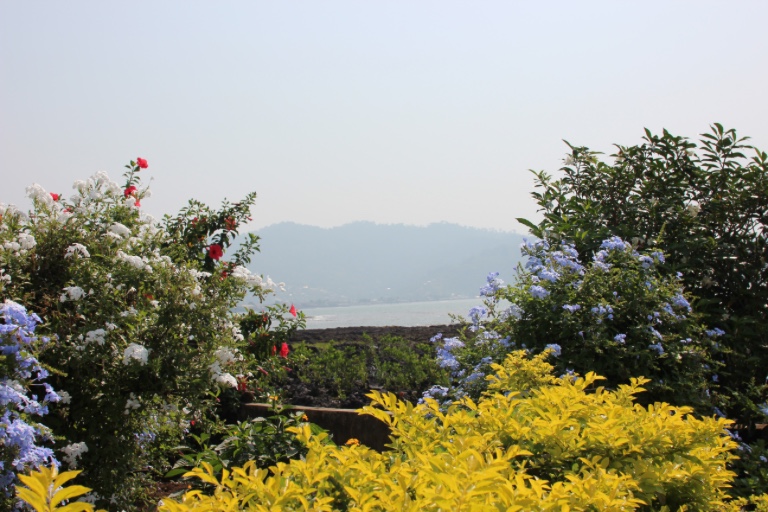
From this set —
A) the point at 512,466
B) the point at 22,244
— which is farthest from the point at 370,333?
the point at 512,466

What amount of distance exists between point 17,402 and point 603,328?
326cm

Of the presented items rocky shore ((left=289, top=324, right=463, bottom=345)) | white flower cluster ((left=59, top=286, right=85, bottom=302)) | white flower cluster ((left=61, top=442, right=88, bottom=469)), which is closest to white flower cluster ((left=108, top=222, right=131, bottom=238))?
white flower cluster ((left=59, top=286, right=85, bottom=302))

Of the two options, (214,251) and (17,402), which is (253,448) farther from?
(214,251)

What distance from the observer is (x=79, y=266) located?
3.66 m

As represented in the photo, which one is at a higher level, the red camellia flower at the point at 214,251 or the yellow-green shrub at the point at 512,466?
the red camellia flower at the point at 214,251

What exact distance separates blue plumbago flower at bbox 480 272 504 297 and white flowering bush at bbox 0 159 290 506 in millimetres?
1863

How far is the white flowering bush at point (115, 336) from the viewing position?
345 centimetres

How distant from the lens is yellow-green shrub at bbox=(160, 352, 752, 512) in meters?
1.60

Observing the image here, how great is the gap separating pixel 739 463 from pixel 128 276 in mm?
3906

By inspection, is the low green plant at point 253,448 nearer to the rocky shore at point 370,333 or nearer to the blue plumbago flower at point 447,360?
the blue plumbago flower at point 447,360

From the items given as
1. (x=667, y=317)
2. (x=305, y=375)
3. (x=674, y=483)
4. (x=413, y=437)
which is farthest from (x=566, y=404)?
(x=305, y=375)

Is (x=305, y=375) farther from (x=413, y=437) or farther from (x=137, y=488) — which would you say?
(x=413, y=437)

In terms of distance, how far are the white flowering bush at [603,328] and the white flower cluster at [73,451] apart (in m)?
2.25

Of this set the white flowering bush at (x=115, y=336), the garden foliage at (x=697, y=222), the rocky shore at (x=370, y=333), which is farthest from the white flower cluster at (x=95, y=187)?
the rocky shore at (x=370, y=333)
